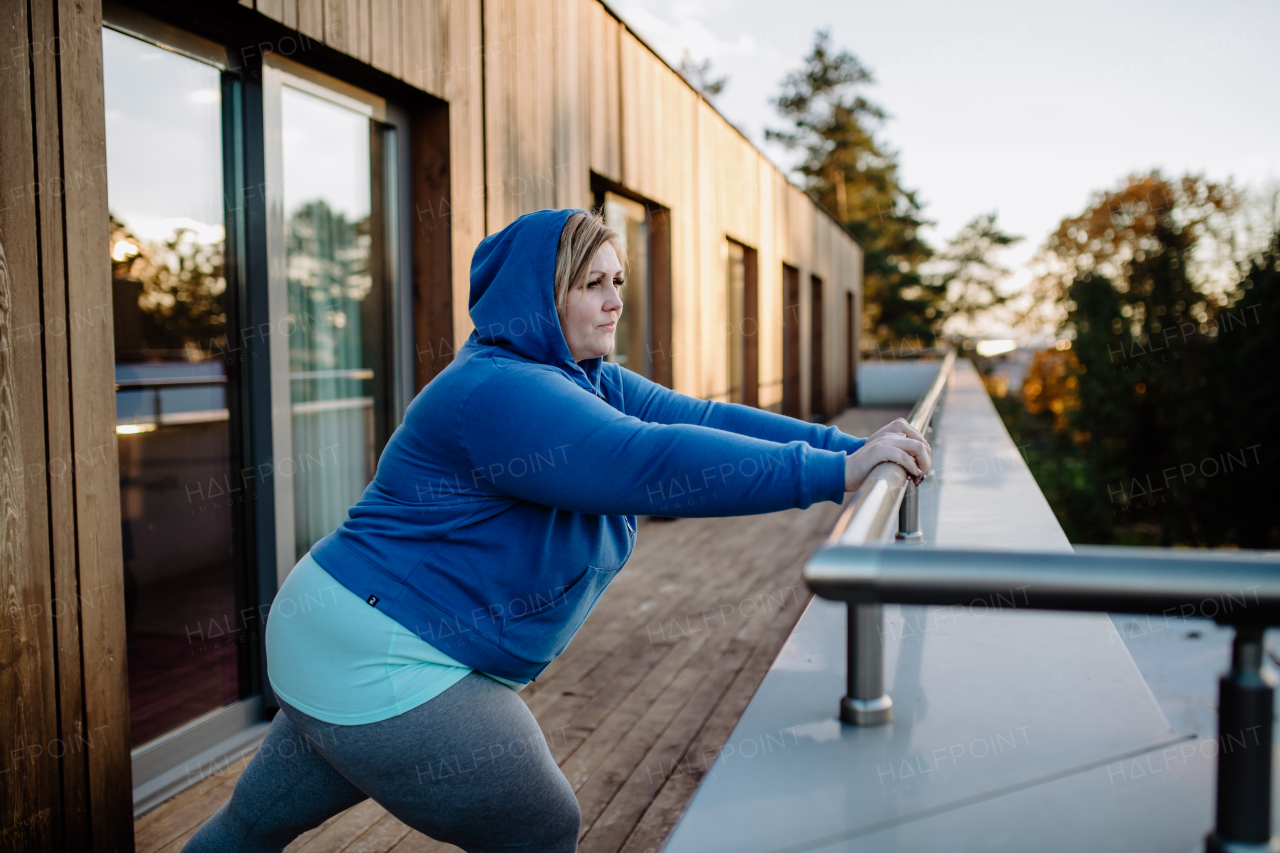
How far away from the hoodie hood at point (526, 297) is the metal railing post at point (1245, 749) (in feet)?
3.13

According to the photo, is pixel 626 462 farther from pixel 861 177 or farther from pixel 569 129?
Answer: pixel 861 177

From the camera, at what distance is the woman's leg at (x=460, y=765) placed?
1376 mm

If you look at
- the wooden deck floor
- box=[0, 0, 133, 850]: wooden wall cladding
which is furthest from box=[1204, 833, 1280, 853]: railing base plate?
box=[0, 0, 133, 850]: wooden wall cladding

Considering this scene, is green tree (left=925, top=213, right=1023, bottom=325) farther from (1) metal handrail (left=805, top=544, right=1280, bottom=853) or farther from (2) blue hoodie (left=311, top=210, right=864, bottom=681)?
(1) metal handrail (left=805, top=544, right=1280, bottom=853)

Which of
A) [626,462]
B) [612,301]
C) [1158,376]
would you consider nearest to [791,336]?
[612,301]

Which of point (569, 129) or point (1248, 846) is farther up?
point (569, 129)

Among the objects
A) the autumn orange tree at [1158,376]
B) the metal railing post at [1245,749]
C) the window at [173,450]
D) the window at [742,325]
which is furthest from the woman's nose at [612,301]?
the autumn orange tree at [1158,376]

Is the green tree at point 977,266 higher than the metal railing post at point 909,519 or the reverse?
higher

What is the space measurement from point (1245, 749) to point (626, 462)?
2.44 ft

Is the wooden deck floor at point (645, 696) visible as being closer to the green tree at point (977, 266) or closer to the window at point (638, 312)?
the window at point (638, 312)

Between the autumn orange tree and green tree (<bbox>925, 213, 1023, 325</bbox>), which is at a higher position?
green tree (<bbox>925, 213, 1023, 325</bbox>)

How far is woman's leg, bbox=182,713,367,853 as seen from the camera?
1.55 meters

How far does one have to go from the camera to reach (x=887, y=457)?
1392 mm

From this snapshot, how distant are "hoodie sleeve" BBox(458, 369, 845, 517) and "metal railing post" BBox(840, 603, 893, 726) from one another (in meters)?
0.21
